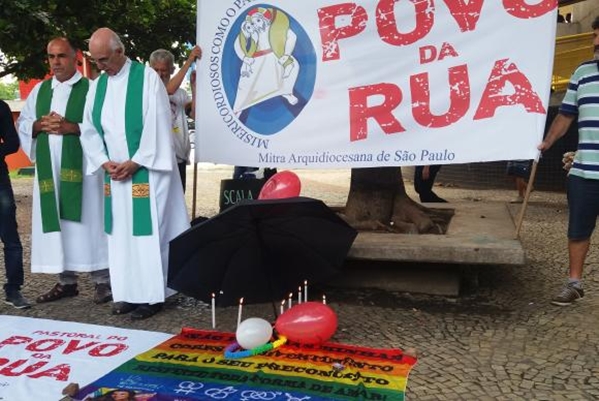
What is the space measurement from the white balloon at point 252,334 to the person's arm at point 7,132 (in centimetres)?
230

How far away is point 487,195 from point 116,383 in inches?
344

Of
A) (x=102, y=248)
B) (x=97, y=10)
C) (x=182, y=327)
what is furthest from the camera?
(x=97, y=10)

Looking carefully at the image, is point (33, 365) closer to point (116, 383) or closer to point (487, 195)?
point (116, 383)

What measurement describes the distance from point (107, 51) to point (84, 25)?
3403mm

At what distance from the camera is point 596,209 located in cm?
405

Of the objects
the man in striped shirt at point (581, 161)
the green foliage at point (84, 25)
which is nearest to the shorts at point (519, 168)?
the man in striped shirt at point (581, 161)

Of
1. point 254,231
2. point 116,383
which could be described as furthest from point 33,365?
point 254,231

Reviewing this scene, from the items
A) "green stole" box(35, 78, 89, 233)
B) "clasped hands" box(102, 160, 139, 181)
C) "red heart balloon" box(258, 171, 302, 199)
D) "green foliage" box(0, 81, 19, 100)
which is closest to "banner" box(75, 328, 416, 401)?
"red heart balloon" box(258, 171, 302, 199)

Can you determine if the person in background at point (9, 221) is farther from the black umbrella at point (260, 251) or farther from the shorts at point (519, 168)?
the shorts at point (519, 168)

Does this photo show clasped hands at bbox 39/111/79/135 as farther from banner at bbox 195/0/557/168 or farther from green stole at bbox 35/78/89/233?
banner at bbox 195/0/557/168

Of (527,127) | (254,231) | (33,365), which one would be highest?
(527,127)

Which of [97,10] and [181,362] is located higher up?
[97,10]

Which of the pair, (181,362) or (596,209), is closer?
(181,362)

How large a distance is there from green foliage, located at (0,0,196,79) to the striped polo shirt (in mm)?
5113
